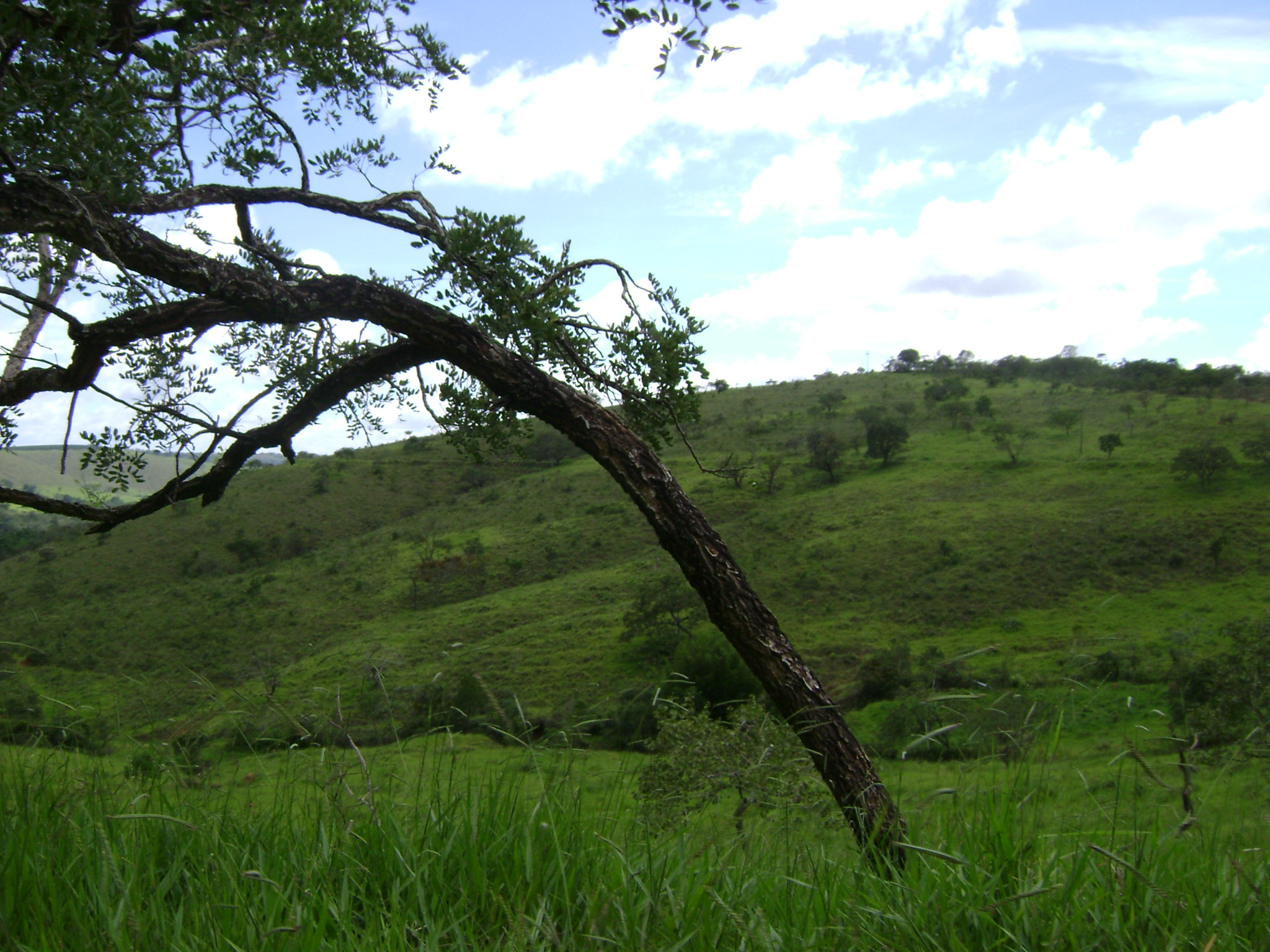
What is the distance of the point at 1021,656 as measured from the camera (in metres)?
35.1

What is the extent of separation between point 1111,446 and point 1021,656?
32.0m

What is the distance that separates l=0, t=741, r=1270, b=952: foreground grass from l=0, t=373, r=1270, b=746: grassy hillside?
29.0m

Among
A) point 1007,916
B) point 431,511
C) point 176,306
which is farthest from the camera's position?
point 431,511

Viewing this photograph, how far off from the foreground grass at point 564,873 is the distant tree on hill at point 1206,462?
58.0m

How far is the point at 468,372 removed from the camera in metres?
4.85

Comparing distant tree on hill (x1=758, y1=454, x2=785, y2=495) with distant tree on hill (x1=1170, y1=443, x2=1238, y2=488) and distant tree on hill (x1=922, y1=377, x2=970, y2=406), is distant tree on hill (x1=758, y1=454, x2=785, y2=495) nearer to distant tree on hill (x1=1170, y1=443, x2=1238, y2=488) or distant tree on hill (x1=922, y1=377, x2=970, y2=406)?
distant tree on hill (x1=922, y1=377, x2=970, y2=406)

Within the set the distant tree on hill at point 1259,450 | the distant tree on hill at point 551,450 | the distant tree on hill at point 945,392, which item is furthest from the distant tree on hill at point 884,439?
the distant tree on hill at point 551,450

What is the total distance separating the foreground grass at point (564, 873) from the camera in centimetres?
156

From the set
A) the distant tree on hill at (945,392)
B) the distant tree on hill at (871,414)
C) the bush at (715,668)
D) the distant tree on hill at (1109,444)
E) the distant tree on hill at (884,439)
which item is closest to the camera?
the bush at (715,668)

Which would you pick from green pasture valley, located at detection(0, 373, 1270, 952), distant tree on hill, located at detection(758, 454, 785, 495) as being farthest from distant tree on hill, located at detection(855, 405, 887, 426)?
distant tree on hill, located at detection(758, 454, 785, 495)

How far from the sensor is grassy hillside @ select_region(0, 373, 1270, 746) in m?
41.0

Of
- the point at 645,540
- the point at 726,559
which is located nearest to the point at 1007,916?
the point at 726,559

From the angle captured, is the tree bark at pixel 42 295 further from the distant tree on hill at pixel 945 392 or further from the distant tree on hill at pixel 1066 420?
the distant tree on hill at pixel 945 392

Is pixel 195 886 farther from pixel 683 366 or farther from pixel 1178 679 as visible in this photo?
pixel 1178 679
